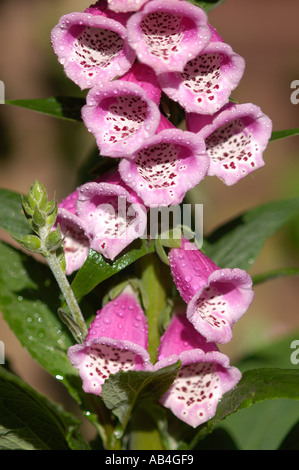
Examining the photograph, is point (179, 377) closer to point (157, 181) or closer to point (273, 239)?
point (157, 181)

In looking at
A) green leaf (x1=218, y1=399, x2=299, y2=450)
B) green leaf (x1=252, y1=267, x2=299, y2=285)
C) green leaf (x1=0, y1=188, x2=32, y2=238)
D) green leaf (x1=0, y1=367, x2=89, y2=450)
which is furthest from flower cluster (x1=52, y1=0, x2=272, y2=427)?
green leaf (x1=218, y1=399, x2=299, y2=450)

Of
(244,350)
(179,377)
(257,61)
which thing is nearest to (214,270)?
(179,377)

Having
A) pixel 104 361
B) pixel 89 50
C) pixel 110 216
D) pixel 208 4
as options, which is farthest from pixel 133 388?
pixel 208 4

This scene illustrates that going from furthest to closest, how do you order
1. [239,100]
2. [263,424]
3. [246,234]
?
[239,100], [263,424], [246,234]

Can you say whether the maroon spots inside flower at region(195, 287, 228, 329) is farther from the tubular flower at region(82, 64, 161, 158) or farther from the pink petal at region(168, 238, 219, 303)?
the tubular flower at region(82, 64, 161, 158)

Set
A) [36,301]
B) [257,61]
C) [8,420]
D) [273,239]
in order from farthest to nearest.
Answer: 1. [257,61]
2. [273,239]
3. [36,301]
4. [8,420]

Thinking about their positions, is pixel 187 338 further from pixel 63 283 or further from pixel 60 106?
pixel 60 106

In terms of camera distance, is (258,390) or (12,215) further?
(12,215)
